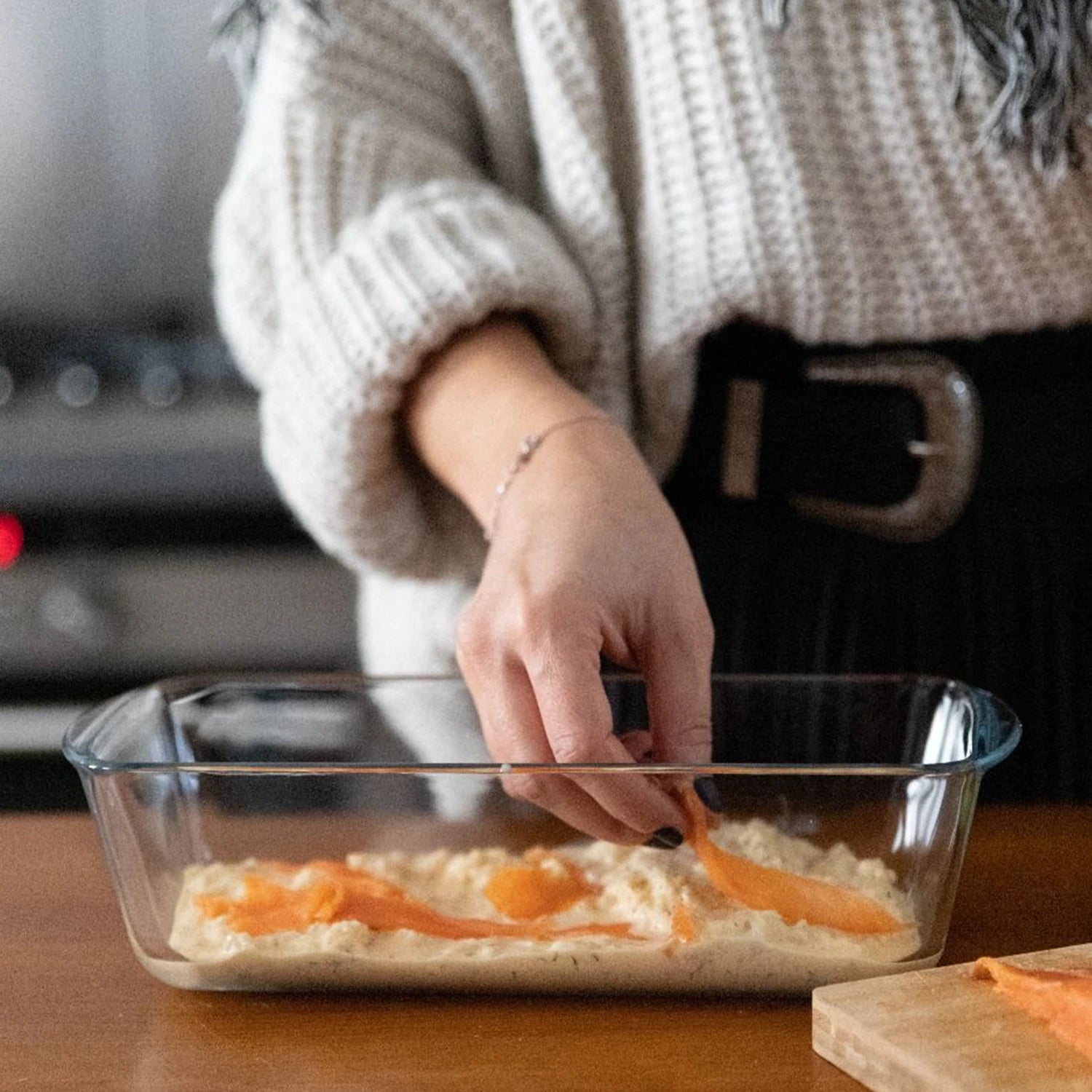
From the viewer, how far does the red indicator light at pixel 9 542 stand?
143 cm

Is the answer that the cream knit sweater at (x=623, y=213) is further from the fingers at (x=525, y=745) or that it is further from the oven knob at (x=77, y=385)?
the oven knob at (x=77, y=385)

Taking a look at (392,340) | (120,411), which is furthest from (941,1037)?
(120,411)

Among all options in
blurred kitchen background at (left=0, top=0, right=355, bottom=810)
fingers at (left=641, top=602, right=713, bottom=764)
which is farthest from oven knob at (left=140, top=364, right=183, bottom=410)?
fingers at (left=641, top=602, right=713, bottom=764)

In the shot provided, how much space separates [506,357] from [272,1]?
9.1 inches

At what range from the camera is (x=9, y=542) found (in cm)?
143

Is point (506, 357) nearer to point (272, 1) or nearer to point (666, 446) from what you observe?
point (666, 446)

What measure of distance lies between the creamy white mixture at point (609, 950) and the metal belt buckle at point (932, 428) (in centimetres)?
25

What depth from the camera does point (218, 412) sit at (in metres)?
1.57

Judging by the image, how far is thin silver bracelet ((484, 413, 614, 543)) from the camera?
1.98ft

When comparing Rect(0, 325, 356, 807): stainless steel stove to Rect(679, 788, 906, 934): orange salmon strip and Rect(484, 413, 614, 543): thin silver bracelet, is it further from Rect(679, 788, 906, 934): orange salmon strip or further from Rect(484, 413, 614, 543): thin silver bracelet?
Rect(679, 788, 906, 934): orange salmon strip

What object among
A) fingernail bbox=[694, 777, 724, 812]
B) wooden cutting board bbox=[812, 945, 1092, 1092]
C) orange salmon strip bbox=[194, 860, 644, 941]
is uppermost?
fingernail bbox=[694, 777, 724, 812]

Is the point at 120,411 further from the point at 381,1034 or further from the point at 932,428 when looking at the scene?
the point at 381,1034

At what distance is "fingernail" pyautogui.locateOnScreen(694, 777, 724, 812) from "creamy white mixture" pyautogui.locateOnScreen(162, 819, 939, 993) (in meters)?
0.01

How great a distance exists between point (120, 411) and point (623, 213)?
91 centimetres
